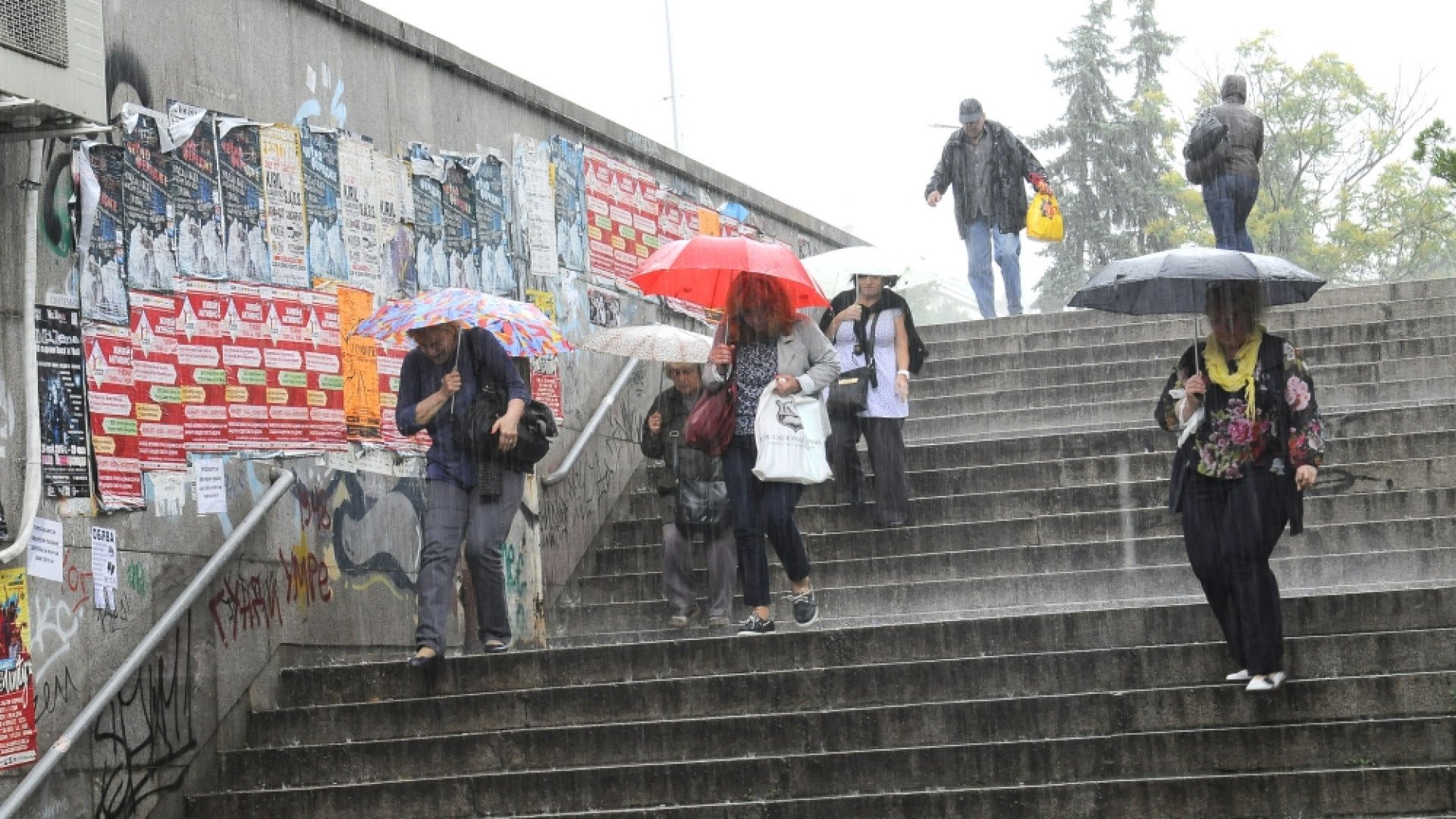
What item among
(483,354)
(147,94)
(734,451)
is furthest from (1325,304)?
(147,94)

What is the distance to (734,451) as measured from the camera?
8945 mm

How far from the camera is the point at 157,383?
330 inches

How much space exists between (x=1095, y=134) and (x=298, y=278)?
42025 millimetres

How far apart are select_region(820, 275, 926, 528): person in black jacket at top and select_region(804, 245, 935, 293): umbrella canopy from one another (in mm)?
72

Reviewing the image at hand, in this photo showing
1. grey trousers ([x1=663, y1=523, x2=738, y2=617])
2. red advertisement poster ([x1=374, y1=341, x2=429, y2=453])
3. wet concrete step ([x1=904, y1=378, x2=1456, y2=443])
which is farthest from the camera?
wet concrete step ([x1=904, y1=378, x2=1456, y2=443])

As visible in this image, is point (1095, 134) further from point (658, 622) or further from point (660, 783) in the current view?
point (660, 783)

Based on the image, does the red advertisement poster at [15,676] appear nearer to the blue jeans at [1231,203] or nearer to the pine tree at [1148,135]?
the blue jeans at [1231,203]

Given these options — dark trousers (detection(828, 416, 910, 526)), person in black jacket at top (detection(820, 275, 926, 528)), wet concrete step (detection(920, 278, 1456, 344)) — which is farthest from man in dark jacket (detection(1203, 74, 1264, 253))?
dark trousers (detection(828, 416, 910, 526))

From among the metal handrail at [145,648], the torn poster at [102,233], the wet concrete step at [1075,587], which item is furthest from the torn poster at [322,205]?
the wet concrete step at [1075,587]

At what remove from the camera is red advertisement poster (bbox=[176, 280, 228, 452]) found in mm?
8578

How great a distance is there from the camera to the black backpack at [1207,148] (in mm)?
14328

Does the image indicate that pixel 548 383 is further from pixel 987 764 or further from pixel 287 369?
pixel 987 764

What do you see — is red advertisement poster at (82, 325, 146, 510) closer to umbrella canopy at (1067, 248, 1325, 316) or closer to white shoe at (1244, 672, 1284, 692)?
umbrella canopy at (1067, 248, 1325, 316)

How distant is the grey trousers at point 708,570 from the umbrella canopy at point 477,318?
1886 mm
